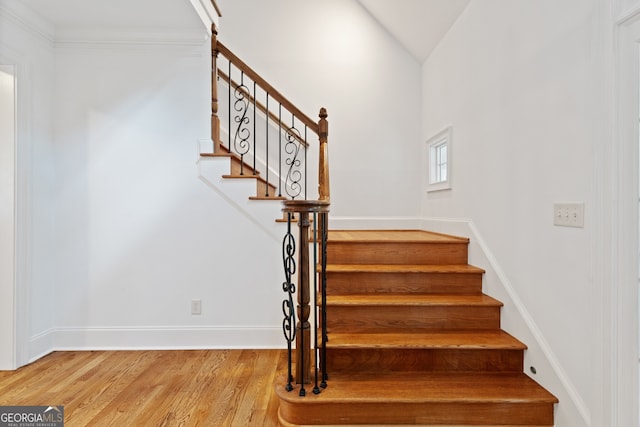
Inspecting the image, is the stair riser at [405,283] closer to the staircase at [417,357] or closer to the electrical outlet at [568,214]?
the staircase at [417,357]

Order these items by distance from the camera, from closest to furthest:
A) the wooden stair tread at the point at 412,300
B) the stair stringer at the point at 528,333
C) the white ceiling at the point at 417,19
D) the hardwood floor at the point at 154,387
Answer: the stair stringer at the point at 528,333
the hardwood floor at the point at 154,387
the wooden stair tread at the point at 412,300
the white ceiling at the point at 417,19

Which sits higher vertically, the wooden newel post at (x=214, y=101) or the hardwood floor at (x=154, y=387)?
the wooden newel post at (x=214, y=101)

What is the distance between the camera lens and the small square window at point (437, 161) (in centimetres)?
380

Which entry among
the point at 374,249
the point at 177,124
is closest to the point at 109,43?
the point at 177,124

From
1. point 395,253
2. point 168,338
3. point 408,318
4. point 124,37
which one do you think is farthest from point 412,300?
point 124,37

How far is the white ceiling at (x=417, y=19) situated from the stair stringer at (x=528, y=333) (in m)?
1.90

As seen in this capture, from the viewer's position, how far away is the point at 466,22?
126 inches

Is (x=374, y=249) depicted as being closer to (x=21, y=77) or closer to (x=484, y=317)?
(x=484, y=317)

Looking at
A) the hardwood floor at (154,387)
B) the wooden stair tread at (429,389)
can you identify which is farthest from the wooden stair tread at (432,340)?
the hardwood floor at (154,387)

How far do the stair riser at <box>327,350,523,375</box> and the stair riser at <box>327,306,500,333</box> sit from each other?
0.79 feet

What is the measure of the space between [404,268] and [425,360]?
0.73m

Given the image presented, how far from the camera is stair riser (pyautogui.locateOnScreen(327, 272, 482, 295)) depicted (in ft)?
8.95

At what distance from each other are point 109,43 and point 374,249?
275 centimetres

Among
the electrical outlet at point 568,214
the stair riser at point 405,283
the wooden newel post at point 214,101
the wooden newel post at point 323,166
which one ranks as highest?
the wooden newel post at point 214,101
